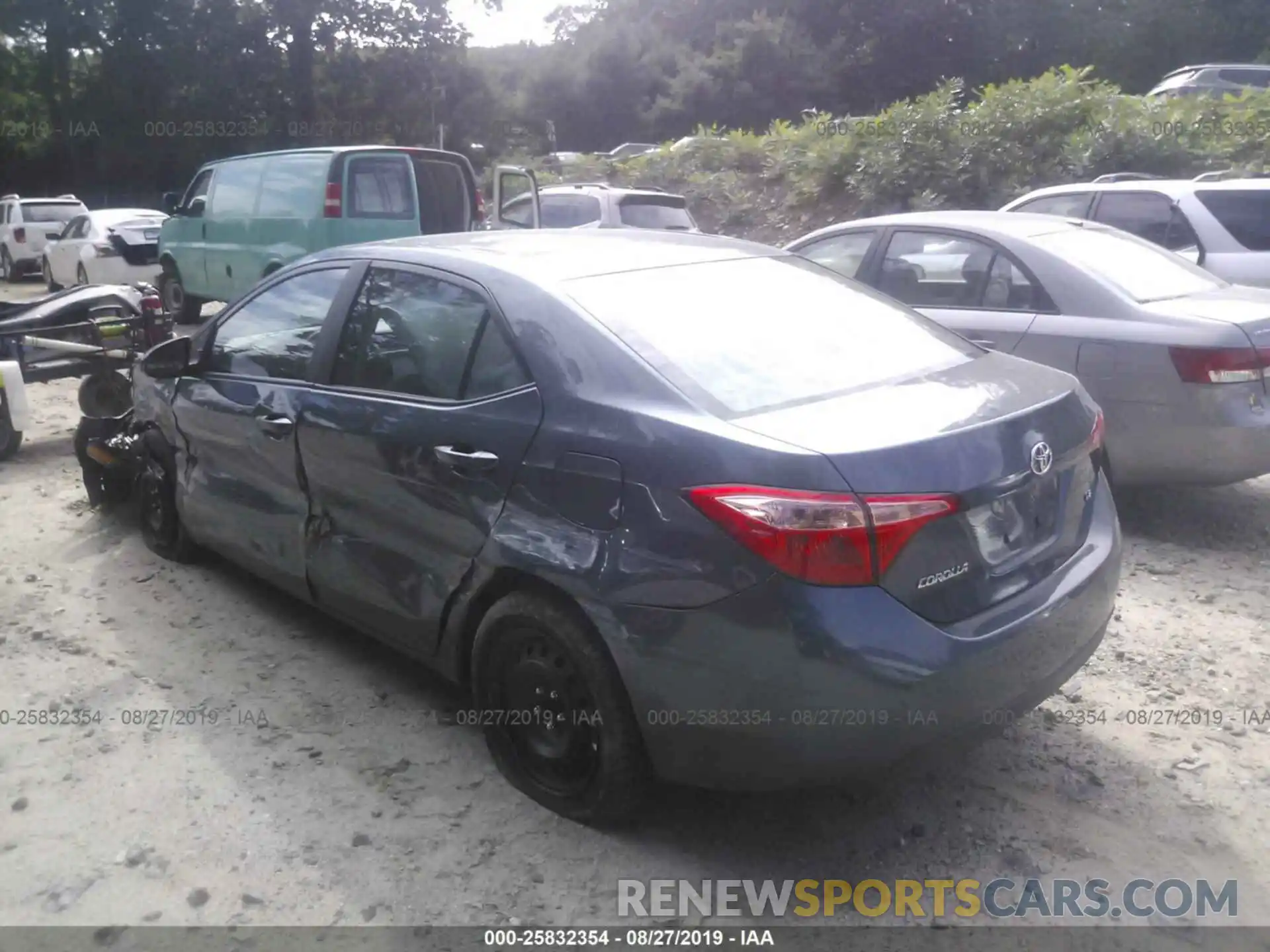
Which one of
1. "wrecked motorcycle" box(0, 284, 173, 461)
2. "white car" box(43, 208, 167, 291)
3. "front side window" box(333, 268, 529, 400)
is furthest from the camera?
"white car" box(43, 208, 167, 291)

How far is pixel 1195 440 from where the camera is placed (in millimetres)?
5246

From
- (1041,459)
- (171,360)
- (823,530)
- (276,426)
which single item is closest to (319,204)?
(171,360)

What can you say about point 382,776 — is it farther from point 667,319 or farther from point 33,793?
point 667,319

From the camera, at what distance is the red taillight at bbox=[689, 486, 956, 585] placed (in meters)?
2.70

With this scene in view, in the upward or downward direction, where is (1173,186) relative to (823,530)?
upward

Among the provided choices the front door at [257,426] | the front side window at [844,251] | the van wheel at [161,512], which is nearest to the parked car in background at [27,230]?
the van wheel at [161,512]

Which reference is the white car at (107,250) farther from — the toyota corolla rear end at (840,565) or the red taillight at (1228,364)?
the toyota corolla rear end at (840,565)

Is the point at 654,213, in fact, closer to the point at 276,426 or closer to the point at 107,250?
the point at 107,250

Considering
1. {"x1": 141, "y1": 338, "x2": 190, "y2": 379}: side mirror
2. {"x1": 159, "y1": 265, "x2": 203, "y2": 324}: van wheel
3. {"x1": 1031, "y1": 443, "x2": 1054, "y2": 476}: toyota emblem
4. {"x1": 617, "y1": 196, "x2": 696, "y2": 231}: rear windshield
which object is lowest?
{"x1": 159, "y1": 265, "x2": 203, "y2": 324}: van wheel

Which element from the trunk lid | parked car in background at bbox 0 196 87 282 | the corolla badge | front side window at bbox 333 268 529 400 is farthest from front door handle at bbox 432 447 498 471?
parked car in background at bbox 0 196 87 282

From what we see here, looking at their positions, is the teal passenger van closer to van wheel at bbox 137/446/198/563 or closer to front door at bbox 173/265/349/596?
van wheel at bbox 137/446/198/563

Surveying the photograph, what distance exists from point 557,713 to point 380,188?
8.34 metres

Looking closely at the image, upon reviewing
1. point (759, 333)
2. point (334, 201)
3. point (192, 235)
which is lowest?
point (192, 235)

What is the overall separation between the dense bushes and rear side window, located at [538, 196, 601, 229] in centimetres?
533
